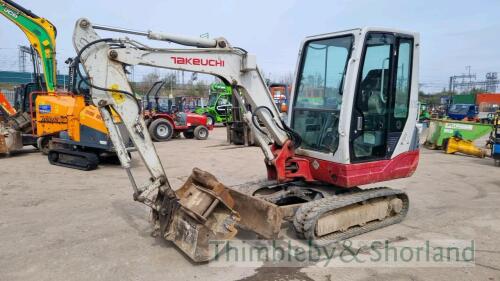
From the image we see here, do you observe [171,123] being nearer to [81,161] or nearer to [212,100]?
[212,100]

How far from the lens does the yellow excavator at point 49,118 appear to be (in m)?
8.63

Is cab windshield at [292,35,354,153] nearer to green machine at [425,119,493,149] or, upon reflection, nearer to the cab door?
the cab door

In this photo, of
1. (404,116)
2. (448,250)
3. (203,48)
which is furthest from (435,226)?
(203,48)

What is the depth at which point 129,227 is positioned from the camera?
16.1ft

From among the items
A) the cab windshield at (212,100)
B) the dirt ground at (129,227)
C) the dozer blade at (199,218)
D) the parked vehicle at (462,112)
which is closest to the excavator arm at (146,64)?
the dozer blade at (199,218)

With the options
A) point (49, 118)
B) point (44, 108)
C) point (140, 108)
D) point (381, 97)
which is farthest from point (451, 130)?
point (44, 108)

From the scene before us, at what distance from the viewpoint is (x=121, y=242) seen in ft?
14.5

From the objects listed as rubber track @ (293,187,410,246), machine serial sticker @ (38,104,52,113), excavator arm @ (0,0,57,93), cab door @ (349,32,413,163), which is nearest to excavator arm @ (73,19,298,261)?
rubber track @ (293,187,410,246)

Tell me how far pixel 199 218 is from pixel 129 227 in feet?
5.25

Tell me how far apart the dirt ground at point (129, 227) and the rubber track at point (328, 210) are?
16cm

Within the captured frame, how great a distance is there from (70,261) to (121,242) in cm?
62

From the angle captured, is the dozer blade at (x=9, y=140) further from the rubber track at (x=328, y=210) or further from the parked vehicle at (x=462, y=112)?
the parked vehicle at (x=462, y=112)

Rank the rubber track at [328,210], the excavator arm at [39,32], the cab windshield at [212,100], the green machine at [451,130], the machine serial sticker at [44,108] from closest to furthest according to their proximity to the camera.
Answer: the rubber track at [328,210] → the machine serial sticker at [44,108] → the excavator arm at [39,32] → the green machine at [451,130] → the cab windshield at [212,100]

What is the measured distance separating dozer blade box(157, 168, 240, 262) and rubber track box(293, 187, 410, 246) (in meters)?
0.79
